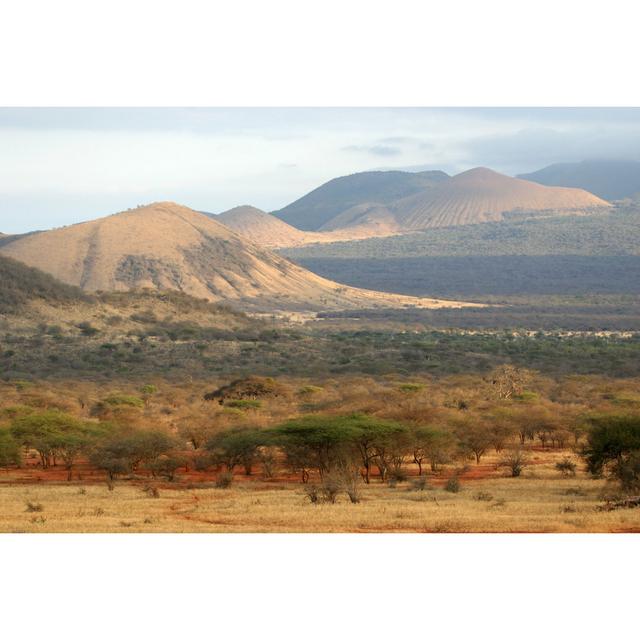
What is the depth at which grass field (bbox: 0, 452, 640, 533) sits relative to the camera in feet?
66.3

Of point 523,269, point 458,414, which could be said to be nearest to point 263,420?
Result: point 458,414

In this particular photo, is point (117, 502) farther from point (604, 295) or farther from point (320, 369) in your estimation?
point (604, 295)

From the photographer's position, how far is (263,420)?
38625 mm

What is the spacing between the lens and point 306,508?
23000mm

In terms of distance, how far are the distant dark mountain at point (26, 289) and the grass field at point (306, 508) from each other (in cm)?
6685

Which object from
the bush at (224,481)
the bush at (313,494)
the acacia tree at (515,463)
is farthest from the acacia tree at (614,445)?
the bush at (224,481)

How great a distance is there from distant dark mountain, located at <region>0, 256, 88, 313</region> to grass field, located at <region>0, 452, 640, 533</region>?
66852 millimetres

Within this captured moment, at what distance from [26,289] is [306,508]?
77.7 metres

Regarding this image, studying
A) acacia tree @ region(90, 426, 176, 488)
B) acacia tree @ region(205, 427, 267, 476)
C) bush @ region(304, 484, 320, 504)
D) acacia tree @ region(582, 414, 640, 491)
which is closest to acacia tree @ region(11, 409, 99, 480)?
acacia tree @ region(90, 426, 176, 488)

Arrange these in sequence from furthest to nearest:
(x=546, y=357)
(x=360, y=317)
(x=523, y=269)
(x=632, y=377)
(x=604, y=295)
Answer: (x=523, y=269) → (x=604, y=295) → (x=360, y=317) → (x=546, y=357) → (x=632, y=377)

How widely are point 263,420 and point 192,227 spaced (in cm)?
13542

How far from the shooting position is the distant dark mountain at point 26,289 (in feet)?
308

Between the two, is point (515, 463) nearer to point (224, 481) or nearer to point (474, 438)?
point (474, 438)

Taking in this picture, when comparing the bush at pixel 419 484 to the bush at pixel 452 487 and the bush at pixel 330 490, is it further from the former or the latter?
the bush at pixel 330 490
